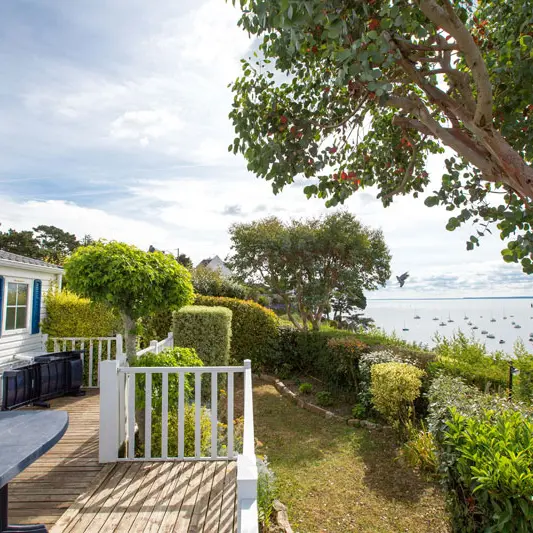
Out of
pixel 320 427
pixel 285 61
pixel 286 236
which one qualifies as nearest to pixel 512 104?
pixel 285 61

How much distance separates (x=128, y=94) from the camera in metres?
5.42

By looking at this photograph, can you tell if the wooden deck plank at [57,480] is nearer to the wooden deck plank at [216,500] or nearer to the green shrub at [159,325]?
the wooden deck plank at [216,500]

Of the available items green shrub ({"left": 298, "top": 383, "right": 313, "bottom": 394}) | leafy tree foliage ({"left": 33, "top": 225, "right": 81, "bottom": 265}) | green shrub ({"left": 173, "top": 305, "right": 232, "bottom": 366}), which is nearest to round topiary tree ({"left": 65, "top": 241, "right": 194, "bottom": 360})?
green shrub ({"left": 173, "top": 305, "right": 232, "bottom": 366})

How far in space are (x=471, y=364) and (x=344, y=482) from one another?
12.1ft

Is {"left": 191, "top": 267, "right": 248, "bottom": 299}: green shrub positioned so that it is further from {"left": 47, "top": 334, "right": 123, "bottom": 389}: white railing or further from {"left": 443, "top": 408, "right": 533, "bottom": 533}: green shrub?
{"left": 443, "top": 408, "right": 533, "bottom": 533}: green shrub

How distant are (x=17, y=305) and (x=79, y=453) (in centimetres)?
399

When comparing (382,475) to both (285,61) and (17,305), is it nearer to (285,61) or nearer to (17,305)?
(285,61)

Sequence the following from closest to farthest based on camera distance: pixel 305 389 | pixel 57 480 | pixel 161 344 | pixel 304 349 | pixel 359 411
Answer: pixel 57 480
pixel 161 344
pixel 359 411
pixel 305 389
pixel 304 349

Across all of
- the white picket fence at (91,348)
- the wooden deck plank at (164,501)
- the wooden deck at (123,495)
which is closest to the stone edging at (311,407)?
the white picket fence at (91,348)

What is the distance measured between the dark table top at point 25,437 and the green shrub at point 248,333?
26.3ft

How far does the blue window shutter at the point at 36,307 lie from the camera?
23.9 feet

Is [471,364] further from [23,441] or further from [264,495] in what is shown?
[23,441]

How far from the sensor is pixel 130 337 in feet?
15.4

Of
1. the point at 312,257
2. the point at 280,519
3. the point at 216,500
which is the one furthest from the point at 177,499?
the point at 312,257
